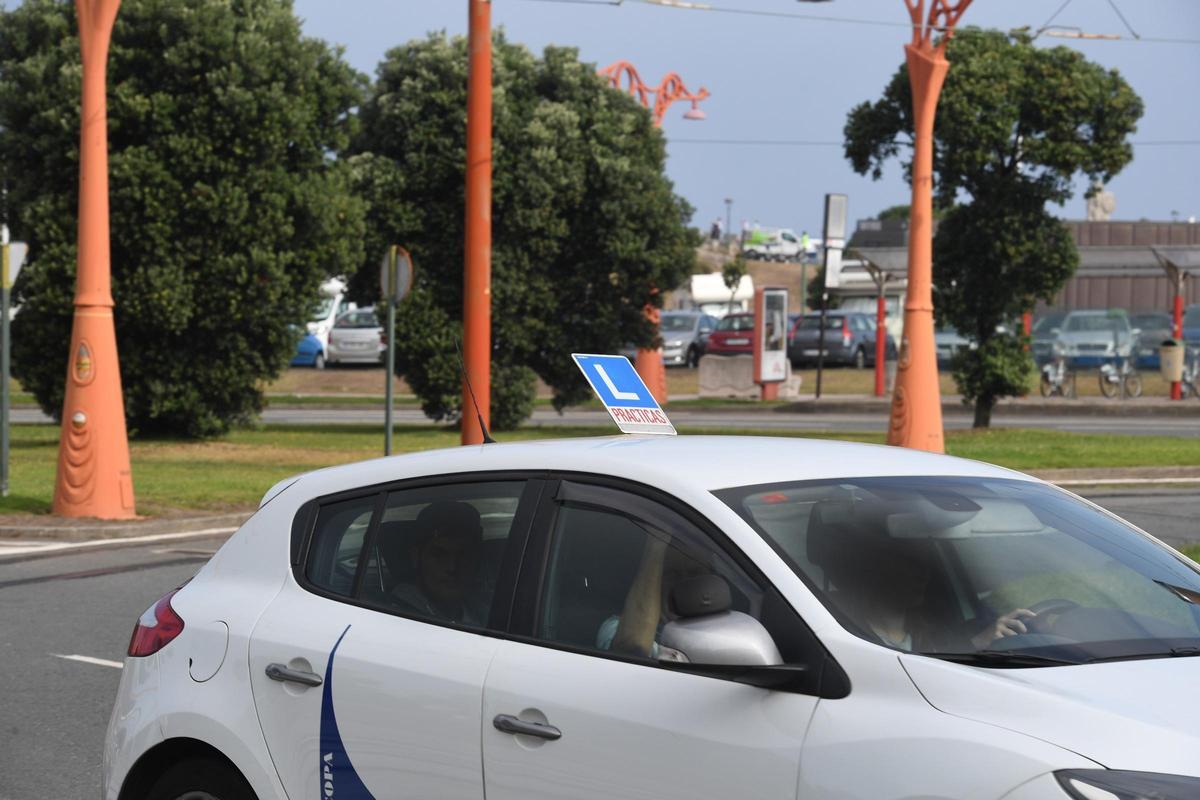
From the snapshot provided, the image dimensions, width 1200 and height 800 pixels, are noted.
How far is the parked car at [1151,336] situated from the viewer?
141ft

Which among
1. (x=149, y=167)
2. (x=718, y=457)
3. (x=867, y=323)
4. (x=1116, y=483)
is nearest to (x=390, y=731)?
(x=718, y=457)

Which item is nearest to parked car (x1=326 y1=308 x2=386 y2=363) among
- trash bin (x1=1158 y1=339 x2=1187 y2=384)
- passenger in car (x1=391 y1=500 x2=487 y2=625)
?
trash bin (x1=1158 y1=339 x2=1187 y2=384)

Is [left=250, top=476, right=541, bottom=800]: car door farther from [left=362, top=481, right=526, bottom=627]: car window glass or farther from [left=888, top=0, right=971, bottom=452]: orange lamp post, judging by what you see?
[left=888, top=0, right=971, bottom=452]: orange lamp post

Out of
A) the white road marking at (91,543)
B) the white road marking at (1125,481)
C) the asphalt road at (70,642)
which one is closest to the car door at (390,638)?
the asphalt road at (70,642)

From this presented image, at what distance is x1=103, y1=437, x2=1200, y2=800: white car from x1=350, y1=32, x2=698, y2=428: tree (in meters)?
Result: 23.5

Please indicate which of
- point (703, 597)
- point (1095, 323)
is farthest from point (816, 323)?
point (703, 597)

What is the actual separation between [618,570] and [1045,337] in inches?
1650

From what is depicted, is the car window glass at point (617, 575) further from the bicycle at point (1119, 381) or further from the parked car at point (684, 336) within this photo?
the parked car at point (684, 336)

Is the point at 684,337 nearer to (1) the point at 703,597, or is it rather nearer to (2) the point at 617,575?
(2) the point at 617,575

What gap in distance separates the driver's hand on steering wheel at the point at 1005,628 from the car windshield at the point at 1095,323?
131ft

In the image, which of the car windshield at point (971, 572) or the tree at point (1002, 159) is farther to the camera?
the tree at point (1002, 159)

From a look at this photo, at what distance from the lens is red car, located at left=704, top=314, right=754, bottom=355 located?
45.9 meters

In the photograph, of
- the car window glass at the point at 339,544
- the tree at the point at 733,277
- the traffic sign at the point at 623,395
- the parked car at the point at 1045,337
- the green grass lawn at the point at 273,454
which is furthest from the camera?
the tree at the point at 733,277

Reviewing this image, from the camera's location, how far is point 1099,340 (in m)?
41.6
